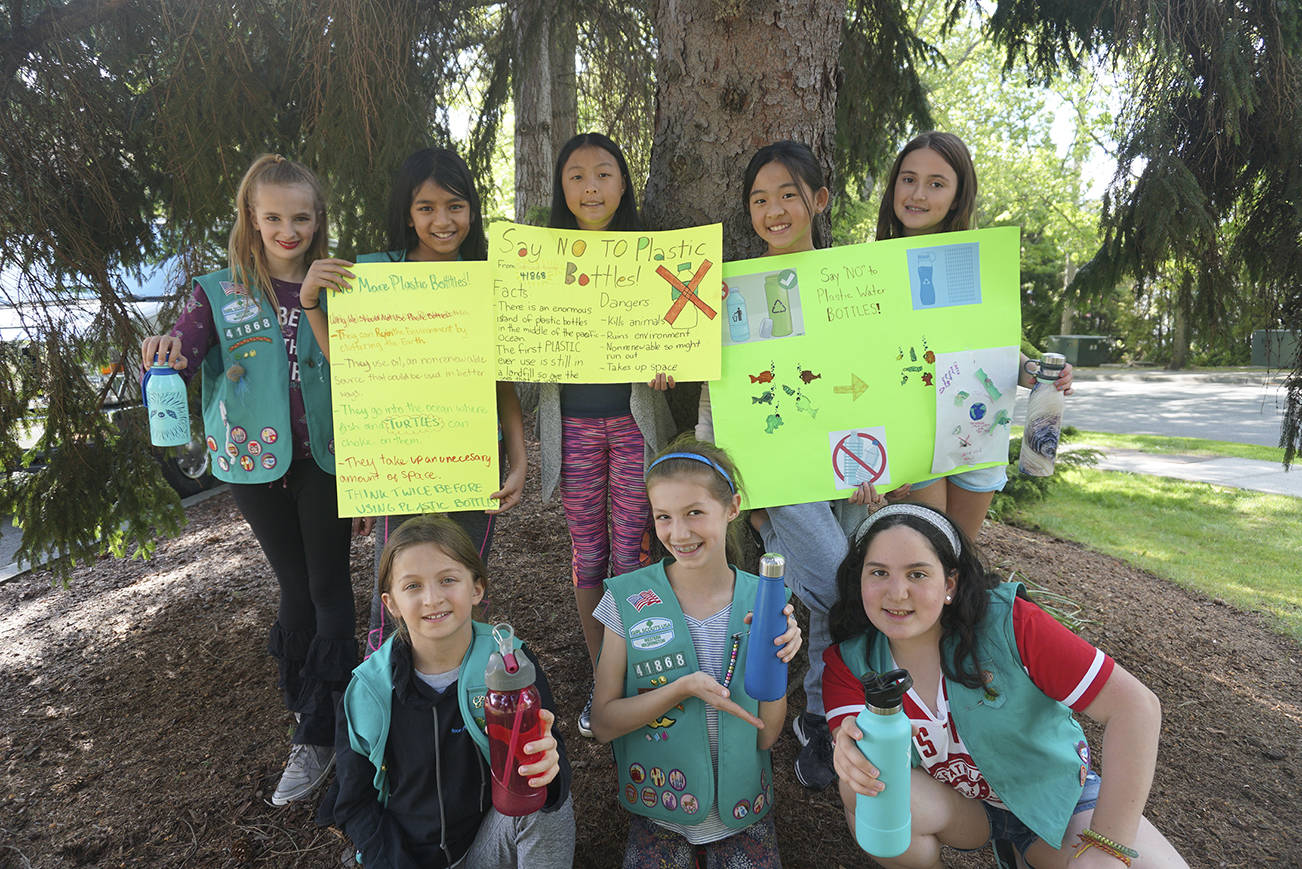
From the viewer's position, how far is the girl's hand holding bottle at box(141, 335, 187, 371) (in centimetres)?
231

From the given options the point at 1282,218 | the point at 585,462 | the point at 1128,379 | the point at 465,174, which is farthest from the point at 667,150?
the point at 1128,379

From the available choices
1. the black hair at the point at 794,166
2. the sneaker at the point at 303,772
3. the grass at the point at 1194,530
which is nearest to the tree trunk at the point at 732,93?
the black hair at the point at 794,166

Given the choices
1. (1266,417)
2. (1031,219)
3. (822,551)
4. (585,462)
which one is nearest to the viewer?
(822,551)

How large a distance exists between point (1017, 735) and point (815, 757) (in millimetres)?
836

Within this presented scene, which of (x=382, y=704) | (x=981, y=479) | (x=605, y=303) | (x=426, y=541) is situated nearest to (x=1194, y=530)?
(x=981, y=479)

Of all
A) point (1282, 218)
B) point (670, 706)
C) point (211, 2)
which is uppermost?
point (211, 2)

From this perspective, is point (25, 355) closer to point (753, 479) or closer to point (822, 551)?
point (753, 479)

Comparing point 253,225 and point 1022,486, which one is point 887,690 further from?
point 1022,486

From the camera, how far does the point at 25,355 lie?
3.07 metres

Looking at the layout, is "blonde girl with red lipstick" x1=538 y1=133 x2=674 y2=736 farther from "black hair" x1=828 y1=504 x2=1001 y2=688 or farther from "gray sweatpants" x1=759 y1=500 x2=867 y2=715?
"black hair" x1=828 y1=504 x2=1001 y2=688

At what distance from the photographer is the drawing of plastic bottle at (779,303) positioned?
2.60 m

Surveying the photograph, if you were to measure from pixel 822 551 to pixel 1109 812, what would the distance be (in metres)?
1.02

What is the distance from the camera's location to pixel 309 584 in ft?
8.54

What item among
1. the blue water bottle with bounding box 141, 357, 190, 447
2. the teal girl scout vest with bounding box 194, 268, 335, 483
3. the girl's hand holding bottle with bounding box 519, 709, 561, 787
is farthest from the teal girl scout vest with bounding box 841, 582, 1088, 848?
the blue water bottle with bounding box 141, 357, 190, 447
